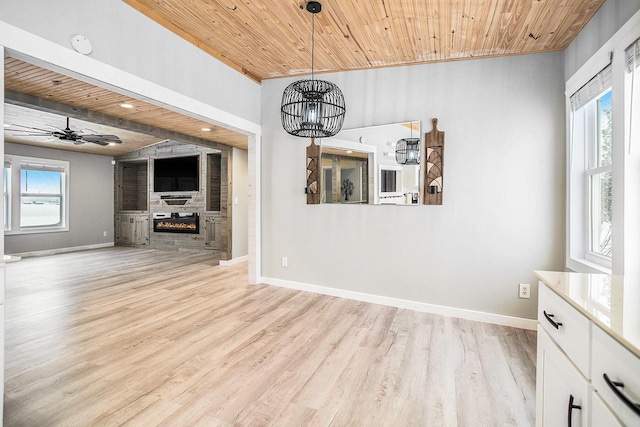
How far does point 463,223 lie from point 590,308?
2.33 meters

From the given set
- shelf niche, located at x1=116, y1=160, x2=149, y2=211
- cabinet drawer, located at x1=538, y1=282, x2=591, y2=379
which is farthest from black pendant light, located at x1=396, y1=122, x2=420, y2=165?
shelf niche, located at x1=116, y1=160, x2=149, y2=211

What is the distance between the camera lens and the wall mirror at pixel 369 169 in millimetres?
3338

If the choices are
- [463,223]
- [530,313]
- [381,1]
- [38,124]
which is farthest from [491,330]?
[38,124]

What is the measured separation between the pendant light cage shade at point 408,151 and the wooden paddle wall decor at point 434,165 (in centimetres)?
9

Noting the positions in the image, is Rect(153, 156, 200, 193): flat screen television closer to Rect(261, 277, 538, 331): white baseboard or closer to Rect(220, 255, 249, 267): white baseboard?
Rect(220, 255, 249, 267): white baseboard

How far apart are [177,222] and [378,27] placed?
647 cm

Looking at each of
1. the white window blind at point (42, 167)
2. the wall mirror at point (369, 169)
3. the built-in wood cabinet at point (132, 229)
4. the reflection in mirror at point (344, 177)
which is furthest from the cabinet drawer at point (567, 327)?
the white window blind at point (42, 167)

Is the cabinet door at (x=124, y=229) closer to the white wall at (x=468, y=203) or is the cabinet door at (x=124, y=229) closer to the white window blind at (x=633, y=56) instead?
the white wall at (x=468, y=203)

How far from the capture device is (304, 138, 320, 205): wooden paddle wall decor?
12.7ft

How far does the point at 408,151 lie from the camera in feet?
10.9

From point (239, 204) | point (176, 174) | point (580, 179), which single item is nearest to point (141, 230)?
point (176, 174)

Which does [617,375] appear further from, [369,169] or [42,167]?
[42,167]

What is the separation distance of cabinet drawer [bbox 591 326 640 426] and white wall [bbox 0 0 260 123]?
3132 millimetres

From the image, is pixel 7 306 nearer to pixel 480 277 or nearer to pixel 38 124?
pixel 38 124
